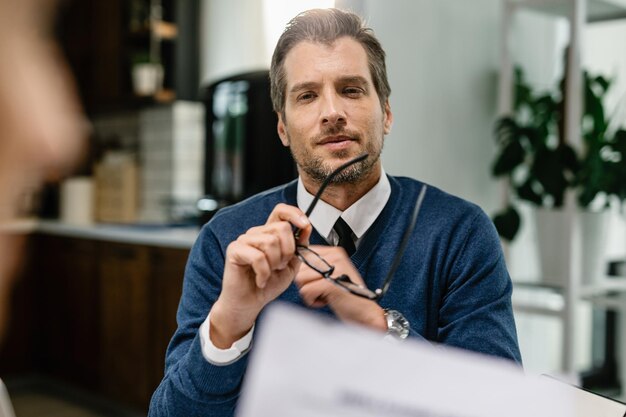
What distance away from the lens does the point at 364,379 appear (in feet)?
1.07

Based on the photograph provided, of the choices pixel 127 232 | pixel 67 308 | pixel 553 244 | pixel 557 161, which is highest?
pixel 557 161

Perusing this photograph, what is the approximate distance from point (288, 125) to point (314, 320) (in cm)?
63

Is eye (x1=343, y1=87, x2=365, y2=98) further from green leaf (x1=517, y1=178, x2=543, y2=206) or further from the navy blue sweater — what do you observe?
green leaf (x1=517, y1=178, x2=543, y2=206)

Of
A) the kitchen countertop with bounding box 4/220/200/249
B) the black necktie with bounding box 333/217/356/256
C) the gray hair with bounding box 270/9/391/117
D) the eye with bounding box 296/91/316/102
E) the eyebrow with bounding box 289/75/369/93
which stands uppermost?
the gray hair with bounding box 270/9/391/117

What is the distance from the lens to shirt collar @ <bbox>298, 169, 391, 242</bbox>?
995mm

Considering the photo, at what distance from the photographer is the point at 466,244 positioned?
0.98 meters

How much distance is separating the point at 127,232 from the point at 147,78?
2.88 ft

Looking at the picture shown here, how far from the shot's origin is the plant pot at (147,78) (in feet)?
11.6

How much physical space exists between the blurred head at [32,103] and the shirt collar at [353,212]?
1.80 ft

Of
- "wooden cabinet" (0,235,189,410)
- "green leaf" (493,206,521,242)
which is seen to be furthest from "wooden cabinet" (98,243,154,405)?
"green leaf" (493,206,521,242)

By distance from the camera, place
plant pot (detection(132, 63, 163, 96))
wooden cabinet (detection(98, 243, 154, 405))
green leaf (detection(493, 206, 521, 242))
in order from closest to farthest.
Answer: green leaf (detection(493, 206, 521, 242)) < wooden cabinet (detection(98, 243, 154, 405)) < plant pot (detection(132, 63, 163, 96))

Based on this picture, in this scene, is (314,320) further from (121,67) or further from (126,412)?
(121,67)

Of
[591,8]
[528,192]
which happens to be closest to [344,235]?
[528,192]

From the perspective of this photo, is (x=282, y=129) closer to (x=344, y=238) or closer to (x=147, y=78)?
(x=344, y=238)
